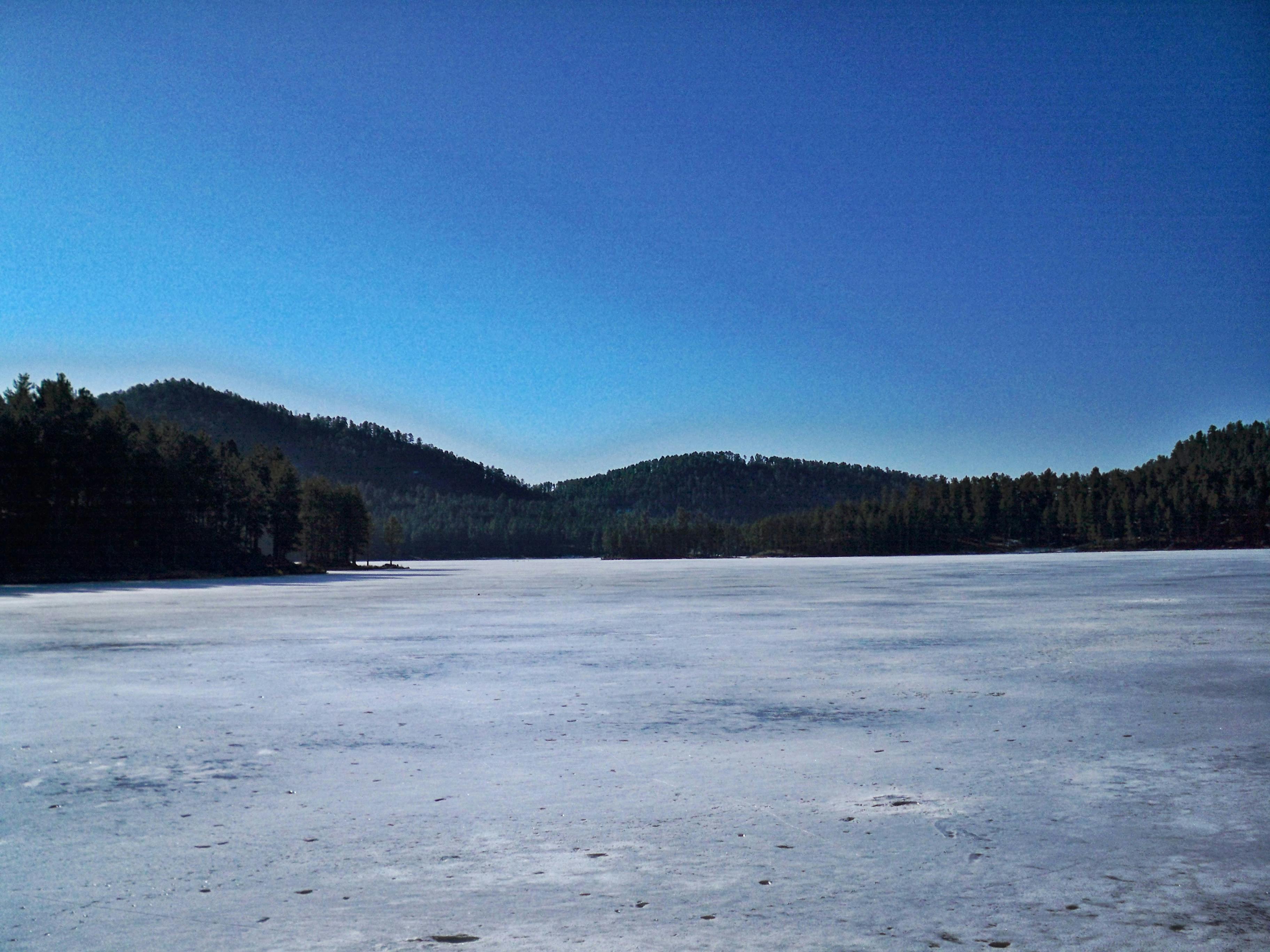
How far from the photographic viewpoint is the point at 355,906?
4891mm

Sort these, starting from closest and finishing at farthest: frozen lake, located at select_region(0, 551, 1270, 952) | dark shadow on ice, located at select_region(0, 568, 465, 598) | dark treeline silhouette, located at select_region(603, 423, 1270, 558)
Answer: frozen lake, located at select_region(0, 551, 1270, 952), dark shadow on ice, located at select_region(0, 568, 465, 598), dark treeline silhouette, located at select_region(603, 423, 1270, 558)

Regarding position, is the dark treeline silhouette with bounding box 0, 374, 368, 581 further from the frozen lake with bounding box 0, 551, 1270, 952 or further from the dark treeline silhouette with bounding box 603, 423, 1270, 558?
A: the dark treeline silhouette with bounding box 603, 423, 1270, 558

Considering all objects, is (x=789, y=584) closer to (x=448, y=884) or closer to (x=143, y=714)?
(x=143, y=714)

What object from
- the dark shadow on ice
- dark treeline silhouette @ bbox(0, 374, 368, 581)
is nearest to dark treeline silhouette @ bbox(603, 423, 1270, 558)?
the dark shadow on ice

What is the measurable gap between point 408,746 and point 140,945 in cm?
451

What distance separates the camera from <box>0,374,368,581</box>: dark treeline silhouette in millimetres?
62188

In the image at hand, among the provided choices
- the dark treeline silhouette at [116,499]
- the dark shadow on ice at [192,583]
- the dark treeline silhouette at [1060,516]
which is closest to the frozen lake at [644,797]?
the dark shadow on ice at [192,583]

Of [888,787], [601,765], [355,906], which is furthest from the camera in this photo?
[601,765]

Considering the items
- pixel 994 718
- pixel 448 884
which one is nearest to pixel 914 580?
pixel 994 718

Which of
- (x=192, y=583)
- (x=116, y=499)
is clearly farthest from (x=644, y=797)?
(x=116, y=499)

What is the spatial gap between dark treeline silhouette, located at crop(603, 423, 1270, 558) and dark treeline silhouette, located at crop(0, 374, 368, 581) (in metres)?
118

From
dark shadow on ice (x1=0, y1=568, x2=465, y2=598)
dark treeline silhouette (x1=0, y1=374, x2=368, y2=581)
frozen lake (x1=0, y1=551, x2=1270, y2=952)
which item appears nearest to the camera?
frozen lake (x1=0, y1=551, x2=1270, y2=952)

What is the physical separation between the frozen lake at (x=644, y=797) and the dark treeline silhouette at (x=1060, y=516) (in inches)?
6662

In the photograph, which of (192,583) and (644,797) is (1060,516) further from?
(644,797)
